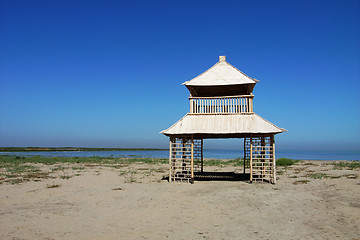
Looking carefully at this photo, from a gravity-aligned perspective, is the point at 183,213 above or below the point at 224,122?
below

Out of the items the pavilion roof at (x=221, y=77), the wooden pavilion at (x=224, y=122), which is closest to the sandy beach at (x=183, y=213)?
the wooden pavilion at (x=224, y=122)

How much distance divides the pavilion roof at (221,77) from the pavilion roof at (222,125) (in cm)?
193

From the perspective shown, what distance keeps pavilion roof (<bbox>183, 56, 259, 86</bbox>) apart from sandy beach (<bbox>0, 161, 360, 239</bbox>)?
6.09 meters

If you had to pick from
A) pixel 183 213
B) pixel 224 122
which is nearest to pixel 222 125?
pixel 224 122

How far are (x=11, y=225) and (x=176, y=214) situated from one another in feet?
15.6

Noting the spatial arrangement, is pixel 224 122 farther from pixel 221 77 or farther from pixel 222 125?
pixel 221 77

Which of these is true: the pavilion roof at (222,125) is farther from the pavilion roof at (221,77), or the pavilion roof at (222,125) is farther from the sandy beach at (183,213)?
the sandy beach at (183,213)

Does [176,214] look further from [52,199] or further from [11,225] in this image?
[52,199]

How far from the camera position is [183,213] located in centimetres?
855

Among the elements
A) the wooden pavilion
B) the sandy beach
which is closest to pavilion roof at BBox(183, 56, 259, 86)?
the wooden pavilion

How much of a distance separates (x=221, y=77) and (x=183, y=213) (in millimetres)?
9543

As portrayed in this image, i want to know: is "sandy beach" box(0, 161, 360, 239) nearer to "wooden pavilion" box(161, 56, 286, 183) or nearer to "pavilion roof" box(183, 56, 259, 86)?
"wooden pavilion" box(161, 56, 286, 183)

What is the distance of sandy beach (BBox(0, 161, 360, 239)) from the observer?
21.8 ft

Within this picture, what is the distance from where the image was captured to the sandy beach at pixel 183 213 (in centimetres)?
664
